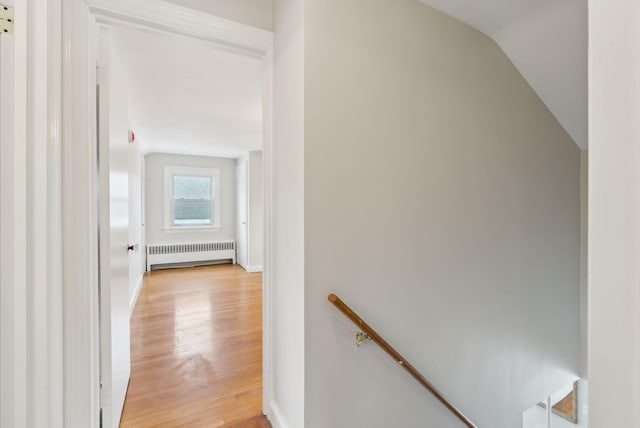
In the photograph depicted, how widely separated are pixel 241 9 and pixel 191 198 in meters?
5.03

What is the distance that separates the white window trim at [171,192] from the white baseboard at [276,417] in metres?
4.88

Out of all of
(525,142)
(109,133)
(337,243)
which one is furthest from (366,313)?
(525,142)

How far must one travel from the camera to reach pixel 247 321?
123 inches

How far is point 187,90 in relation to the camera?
263 centimetres

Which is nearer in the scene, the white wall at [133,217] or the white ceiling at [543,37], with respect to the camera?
the white ceiling at [543,37]

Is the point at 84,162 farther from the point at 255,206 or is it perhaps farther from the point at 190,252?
the point at 190,252

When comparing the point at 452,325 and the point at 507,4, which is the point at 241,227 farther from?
the point at 507,4

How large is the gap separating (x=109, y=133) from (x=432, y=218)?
182cm

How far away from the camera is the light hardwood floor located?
172cm

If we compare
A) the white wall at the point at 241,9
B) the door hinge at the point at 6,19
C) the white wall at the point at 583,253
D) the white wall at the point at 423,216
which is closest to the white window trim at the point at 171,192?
the white wall at the point at 241,9

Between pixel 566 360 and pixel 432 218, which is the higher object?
pixel 432 218

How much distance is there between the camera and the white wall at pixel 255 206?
5.34m
